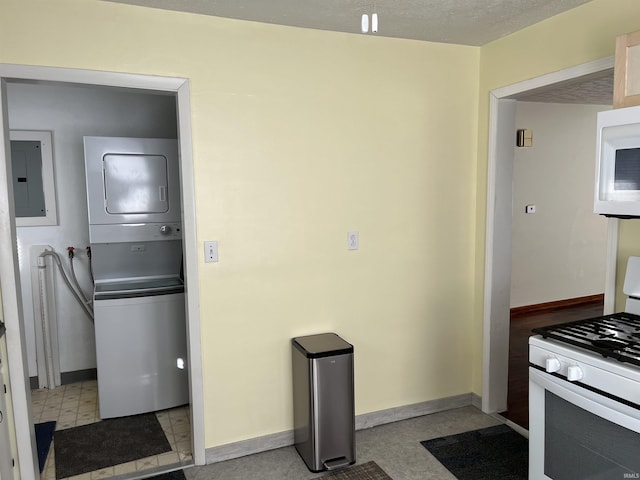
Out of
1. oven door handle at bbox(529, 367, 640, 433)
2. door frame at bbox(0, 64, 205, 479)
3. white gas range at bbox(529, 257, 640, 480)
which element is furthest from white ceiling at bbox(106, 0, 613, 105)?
oven door handle at bbox(529, 367, 640, 433)

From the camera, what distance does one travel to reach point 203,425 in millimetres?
2695

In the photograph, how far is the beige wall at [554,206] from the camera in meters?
5.52

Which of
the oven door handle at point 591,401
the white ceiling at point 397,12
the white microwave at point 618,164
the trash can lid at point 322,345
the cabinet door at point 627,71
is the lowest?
the trash can lid at point 322,345

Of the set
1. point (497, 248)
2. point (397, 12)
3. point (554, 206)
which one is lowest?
point (497, 248)

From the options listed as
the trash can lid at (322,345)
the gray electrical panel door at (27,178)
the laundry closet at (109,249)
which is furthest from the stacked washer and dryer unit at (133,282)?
the trash can lid at (322,345)

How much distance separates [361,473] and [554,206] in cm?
438

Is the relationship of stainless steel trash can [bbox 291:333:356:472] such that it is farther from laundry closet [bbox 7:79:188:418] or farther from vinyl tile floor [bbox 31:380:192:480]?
laundry closet [bbox 7:79:188:418]

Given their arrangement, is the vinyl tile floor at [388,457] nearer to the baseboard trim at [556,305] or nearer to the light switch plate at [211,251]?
the light switch plate at [211,251]

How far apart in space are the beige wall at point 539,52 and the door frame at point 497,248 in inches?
→ 2.2

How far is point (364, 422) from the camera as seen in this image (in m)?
3.09

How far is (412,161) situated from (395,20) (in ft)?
2.80

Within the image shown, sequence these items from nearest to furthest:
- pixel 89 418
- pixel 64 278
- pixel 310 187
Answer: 1. pixel 310 187
2. pixel 89 418
3. pixel 64 278

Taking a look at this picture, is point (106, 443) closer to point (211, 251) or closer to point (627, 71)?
point (211, 251)

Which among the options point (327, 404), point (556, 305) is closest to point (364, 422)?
point (327, 404)
